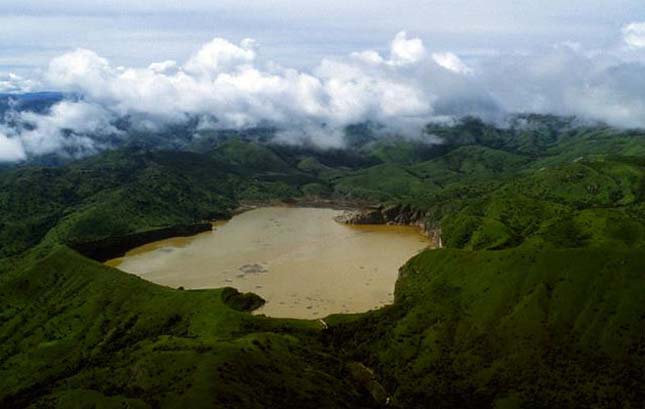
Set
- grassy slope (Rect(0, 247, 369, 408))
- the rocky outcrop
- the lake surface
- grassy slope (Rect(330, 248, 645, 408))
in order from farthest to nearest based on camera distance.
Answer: the rocky outcrop, the lake surface, grassy slope (Rect(330, 248, 645, 408)), grassy slope (Rect(0, 247, 369, 408))

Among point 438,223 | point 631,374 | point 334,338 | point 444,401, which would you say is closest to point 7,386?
point 334,338

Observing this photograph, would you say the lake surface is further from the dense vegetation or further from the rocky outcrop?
the dense vegetation

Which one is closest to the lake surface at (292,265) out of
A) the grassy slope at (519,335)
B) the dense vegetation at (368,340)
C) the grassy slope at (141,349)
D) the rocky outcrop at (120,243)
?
the rocky outcrop at (120,243)

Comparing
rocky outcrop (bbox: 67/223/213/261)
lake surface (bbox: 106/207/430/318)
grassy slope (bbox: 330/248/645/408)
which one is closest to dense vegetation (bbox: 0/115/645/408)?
grassy slope (bbox: 330/248/645/408)

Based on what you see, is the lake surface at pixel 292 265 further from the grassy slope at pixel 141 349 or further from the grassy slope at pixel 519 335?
the grassy slope at pixel 519 335

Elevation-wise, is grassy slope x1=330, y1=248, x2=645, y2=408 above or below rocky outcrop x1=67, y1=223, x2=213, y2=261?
above

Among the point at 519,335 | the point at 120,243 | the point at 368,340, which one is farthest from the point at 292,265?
the point at 519,335
